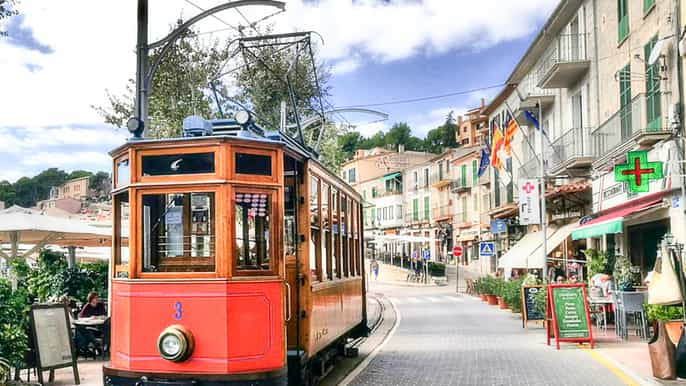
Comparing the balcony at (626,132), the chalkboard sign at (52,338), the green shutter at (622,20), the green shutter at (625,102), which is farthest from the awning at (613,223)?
the chalkboard sign at (52,338)

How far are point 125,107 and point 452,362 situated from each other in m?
13.8

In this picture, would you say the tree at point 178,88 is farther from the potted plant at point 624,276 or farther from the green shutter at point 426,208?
the green shutter at point 426,208

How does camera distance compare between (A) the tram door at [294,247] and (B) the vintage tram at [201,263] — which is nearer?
(B) the vintage tram at [201,263]

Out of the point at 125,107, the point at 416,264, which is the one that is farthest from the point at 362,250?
the point at 416,264

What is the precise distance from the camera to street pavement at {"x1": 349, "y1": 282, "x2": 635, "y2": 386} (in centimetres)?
1111

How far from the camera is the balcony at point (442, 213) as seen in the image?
224ft

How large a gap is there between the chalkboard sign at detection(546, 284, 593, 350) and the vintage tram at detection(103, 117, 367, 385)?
737 cm

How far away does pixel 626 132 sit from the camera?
20.0m

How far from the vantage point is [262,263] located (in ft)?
26.1

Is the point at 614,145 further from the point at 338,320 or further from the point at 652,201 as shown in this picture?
the point at 338,320

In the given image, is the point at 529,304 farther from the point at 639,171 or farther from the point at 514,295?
the point at 639,171

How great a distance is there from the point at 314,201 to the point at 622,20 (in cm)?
1469

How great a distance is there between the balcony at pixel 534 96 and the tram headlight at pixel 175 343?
864 inches

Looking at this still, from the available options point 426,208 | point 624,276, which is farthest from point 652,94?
point 426,208
